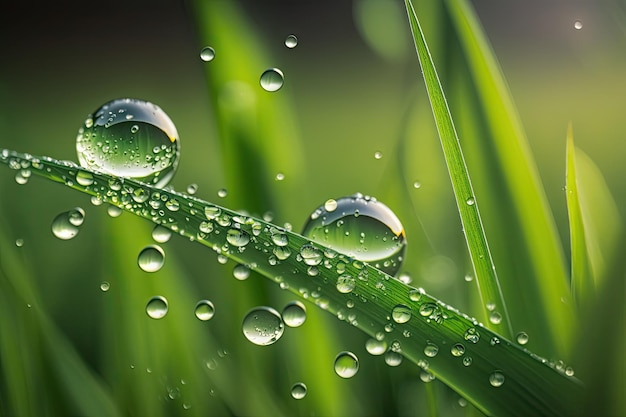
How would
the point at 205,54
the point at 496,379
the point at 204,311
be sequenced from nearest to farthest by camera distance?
the point at 496,379
the point at 204,311
the point at 205,54

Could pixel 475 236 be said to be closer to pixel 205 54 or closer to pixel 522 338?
pixel 522 338

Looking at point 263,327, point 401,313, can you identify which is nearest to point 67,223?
point 263,327

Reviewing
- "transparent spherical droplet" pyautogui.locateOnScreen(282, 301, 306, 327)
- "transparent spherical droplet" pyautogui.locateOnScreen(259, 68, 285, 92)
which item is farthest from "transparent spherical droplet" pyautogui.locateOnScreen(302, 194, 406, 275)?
"transparent spherical droplet" pyautogui.locateOnScreen(259, 68, 285, 92)

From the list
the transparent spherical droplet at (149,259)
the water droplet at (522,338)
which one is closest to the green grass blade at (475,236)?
the water droplet at (522,338)

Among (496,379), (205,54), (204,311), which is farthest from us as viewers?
(205,54)

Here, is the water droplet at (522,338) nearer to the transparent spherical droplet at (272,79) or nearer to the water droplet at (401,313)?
the water droplet at (401,313)

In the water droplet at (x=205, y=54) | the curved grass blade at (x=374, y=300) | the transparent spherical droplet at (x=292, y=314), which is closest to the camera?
the curved grass blade at (x=374, y=300)
